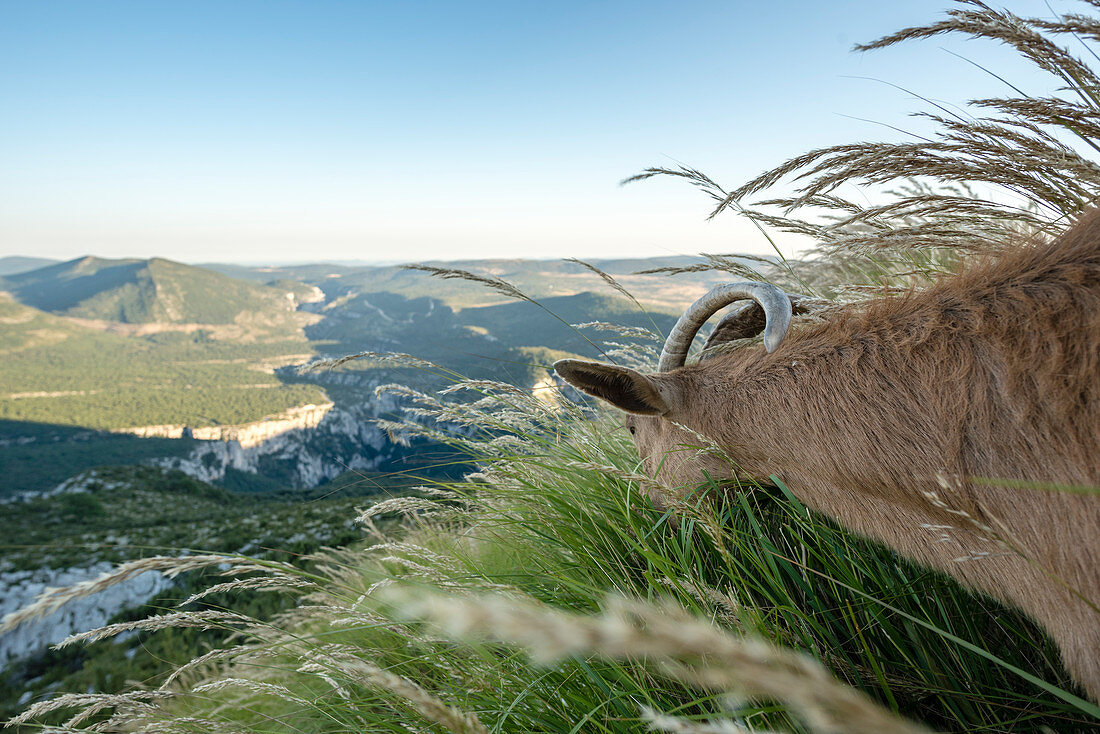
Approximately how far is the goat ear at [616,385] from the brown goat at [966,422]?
4 cm

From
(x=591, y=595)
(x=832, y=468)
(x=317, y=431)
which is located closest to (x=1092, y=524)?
(x=832, y=468)

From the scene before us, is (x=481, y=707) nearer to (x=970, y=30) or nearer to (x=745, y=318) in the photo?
(x=745, y=318)

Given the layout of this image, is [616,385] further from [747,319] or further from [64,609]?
[64,609]

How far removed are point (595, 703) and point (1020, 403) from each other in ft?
5.26

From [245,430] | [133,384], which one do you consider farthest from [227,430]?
[133,384]

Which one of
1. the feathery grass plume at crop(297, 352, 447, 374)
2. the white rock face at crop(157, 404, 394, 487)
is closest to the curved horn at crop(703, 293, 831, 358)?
the feathery grass plume at crop(297, 352, 447, 374)

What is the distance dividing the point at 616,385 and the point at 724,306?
731mm

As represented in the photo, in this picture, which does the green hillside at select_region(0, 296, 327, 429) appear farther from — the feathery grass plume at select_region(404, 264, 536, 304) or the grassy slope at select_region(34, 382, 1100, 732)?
the grassy slope at select_region(34, 382, 1100, 732)

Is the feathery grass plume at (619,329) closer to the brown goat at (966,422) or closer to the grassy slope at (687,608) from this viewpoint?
the grassy slope at (687,608)

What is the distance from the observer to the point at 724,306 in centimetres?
260

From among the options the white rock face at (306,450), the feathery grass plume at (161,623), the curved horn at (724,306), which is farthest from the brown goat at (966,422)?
the white rock face at (306,450)

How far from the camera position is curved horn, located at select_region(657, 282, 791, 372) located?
207 cm

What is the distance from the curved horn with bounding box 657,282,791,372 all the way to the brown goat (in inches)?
Answer: 0.6

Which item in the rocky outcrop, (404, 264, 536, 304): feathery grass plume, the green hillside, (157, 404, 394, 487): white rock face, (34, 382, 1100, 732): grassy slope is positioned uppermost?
(404, 264, 536, 304): feathery grass plume
